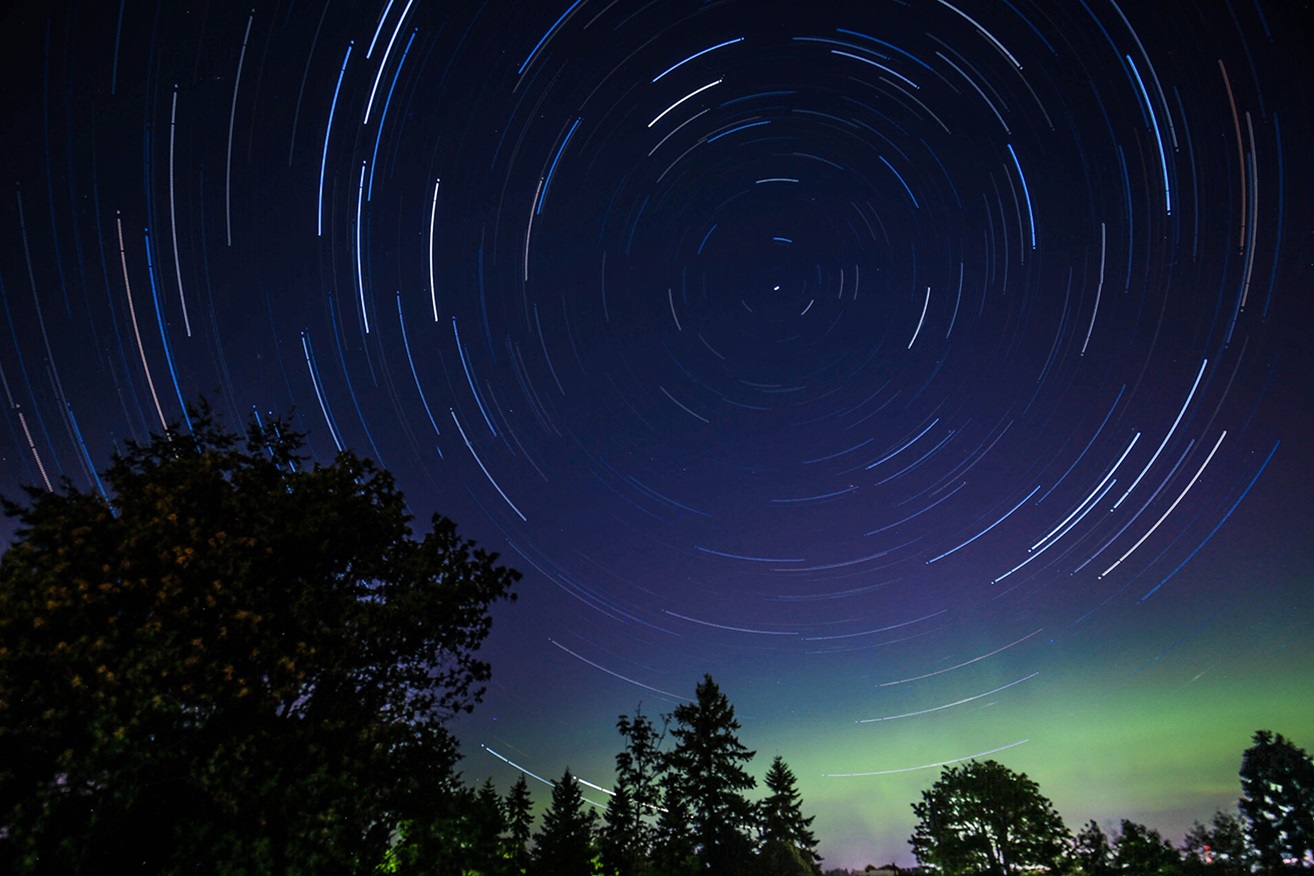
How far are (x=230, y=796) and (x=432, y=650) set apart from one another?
5.72m

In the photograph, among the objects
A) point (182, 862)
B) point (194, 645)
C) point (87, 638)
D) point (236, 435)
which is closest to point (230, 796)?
point (182, 862)

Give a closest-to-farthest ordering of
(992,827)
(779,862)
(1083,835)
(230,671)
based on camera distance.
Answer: (230,671) → (779,862) → (992,827) → (1083,835)

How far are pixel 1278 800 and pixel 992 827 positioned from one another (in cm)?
3065

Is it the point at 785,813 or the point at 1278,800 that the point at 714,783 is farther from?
the point at 1278,800

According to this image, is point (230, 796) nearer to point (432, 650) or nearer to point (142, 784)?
point (142, 784)

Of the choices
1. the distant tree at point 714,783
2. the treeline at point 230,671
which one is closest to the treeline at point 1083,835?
the distant tree at point 714,783

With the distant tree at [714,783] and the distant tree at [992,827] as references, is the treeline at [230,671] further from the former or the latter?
the distant tree at [992,827]

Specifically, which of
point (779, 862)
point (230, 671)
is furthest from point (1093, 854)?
point (230, 671)

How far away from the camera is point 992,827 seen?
4578 centimetres

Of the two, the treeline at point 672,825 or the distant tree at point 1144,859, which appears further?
the distant tree at point 1144,859

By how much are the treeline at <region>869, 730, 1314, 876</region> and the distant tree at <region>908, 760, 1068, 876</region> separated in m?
0.07

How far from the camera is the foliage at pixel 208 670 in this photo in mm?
10234

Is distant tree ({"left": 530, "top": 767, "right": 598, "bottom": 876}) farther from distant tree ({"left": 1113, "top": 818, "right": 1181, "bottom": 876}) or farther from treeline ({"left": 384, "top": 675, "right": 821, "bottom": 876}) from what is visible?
distant tree ({"left": 1113, "top": 818, "right": 1181, "bottom": 876})

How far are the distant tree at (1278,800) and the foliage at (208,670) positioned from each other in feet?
246
